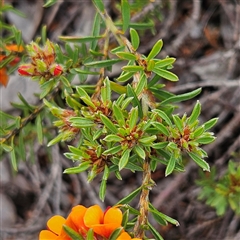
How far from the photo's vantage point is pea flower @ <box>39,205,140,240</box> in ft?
4.59

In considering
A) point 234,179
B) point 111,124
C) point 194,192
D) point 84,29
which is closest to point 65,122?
point 111,124

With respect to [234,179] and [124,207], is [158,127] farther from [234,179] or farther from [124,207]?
[234,179]

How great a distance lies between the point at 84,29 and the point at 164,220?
2.52 m

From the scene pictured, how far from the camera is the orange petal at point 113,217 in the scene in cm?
142

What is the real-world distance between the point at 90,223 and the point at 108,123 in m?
0.43

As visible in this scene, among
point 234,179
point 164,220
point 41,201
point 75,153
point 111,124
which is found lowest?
point 41,201

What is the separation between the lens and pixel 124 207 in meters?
1.64

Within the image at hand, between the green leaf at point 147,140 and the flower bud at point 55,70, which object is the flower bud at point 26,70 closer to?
the flower bud at point 55,70

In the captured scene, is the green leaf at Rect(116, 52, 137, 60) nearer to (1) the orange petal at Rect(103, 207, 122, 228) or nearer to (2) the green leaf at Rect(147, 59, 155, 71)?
(2) the green leaf at Rect(147, 59, 155, 71)

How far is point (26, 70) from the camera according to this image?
6.44ft

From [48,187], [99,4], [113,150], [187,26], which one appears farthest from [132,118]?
[187,26]

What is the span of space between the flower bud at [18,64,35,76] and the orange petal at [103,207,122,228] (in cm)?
84

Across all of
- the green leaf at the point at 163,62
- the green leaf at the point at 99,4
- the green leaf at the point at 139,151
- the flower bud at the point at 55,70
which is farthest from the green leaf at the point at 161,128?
the green leaf at the point at 99,4

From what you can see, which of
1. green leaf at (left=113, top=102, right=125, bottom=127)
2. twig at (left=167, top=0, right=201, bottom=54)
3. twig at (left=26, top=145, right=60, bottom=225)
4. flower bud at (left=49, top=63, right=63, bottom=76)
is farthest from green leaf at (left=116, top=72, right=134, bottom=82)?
twig at (left=167, top=0, right=201, bottom=54)
